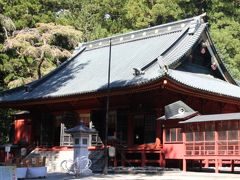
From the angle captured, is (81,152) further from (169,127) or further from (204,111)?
(204,111)

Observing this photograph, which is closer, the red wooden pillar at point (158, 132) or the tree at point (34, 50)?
the red wooden pillar at point (158, 132)

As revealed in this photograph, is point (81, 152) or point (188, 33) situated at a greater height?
point (188, 33)

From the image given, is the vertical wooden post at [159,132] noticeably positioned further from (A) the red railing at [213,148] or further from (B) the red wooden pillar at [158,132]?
(A) the red railing at [213,148]

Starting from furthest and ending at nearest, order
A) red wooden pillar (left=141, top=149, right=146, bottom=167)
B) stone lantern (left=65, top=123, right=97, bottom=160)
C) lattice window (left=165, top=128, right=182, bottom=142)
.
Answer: red wooden pillar (left=141, top=149, right=146, bottom=167), lattice window (left=165, top=128, right=182, bottom=142), stone lantern (left=65, top=123, right=97, bottom=160)

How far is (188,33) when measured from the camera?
80.4 ft

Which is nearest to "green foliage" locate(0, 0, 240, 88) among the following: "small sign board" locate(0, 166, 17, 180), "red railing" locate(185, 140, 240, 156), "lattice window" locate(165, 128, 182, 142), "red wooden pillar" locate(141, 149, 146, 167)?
"red wooden pillar" locate(141, 149, 146, 167)

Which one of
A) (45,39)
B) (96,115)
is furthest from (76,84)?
(45,39)

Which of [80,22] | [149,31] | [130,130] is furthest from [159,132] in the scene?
[80,22]

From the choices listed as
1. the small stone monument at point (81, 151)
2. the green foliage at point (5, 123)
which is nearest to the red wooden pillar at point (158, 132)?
the small stone monument at point (81, 151)

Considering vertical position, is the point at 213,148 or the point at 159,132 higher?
the point at 159,132

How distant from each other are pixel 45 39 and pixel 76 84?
1199cm

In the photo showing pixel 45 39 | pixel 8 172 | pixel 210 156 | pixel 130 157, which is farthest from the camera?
pixel 45 39

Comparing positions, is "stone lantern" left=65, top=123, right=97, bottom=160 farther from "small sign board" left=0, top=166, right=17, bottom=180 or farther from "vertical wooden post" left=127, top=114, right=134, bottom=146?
"small sign board" left=0, top=166, right=17, bottom=180

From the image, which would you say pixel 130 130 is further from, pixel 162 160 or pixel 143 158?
pixel 162 160
